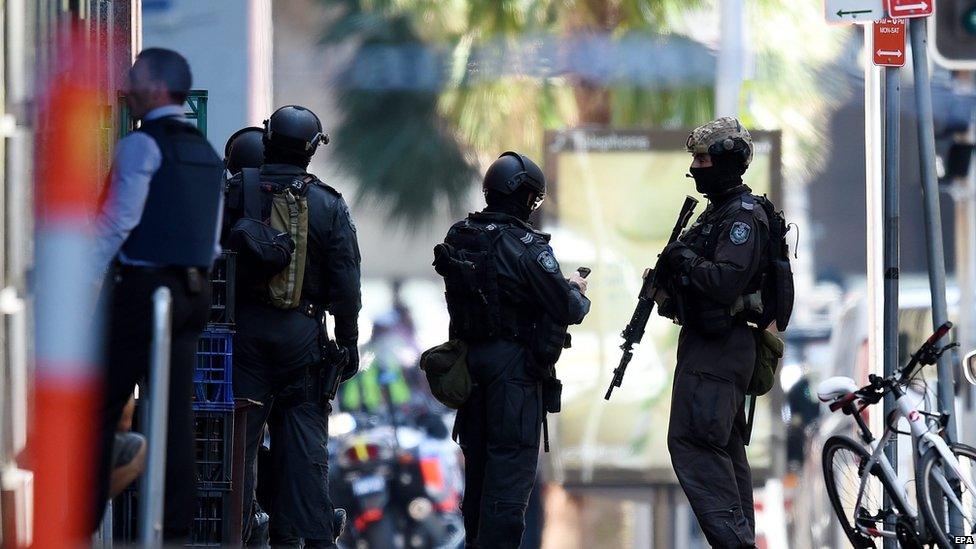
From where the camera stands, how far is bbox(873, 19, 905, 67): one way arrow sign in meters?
6.44

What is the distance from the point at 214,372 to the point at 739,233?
2.01 meters

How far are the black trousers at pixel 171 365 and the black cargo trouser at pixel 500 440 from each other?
1.56 meters

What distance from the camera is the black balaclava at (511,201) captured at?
6461 millimetres

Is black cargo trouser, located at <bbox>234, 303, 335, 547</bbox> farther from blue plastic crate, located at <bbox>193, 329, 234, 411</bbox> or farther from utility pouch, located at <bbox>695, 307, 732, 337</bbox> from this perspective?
utility pouch, located at <bbox>695, 307, 732, 337</bbox>

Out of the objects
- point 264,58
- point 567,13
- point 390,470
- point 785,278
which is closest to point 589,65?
point 567,13

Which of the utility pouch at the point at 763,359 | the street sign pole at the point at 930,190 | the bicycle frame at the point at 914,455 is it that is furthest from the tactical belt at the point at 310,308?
the street sign pole at the point at 930,190

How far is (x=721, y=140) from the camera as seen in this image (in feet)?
20.2

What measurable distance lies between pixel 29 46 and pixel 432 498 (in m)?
3.87

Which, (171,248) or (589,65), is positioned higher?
(589,65)

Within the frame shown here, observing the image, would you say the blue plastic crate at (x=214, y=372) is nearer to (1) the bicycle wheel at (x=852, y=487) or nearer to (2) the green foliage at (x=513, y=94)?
(1) the bicycle wheel at (x=852, y=487)

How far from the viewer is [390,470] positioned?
8.91 m

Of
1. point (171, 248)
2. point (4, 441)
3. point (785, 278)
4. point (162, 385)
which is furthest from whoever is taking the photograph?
point (785, 278)

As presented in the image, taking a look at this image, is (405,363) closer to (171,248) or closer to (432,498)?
(432,498)

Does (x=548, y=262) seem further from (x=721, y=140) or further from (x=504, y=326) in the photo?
(x=721, y=140)
